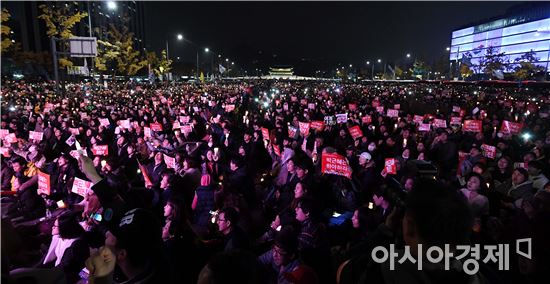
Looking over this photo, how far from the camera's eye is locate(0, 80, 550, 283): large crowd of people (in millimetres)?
2012

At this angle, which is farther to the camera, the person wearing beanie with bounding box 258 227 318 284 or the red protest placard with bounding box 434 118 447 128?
the red protest placard with bounding box 434 118 447 128

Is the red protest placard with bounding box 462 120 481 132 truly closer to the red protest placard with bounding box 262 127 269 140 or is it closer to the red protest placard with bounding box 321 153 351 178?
the red protest placard with bounding box 262 127 269 140

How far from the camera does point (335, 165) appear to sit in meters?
7.28

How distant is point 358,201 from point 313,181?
952 millimetres

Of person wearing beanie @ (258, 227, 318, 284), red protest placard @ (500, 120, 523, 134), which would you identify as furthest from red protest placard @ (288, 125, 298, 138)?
person wearing beanie @ (258, 227, 318, 284)

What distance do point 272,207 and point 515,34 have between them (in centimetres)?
11038

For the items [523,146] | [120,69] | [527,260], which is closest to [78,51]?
[523,146]

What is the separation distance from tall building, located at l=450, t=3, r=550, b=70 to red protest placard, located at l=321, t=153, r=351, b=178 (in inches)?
3308

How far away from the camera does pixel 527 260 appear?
334 centimetres

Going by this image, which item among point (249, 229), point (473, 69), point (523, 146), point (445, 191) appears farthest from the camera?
→ point (473, 69)

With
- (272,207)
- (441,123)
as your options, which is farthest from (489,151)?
(272,207)

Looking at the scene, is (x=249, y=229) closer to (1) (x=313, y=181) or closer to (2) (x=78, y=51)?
(1) (x=313, y=181)

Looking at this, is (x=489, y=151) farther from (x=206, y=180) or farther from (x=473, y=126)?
(x=206, y=180)

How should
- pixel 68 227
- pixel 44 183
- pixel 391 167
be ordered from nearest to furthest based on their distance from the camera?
1. pixel 68 227
2. pixel 44 183
3. pixel 391 167
